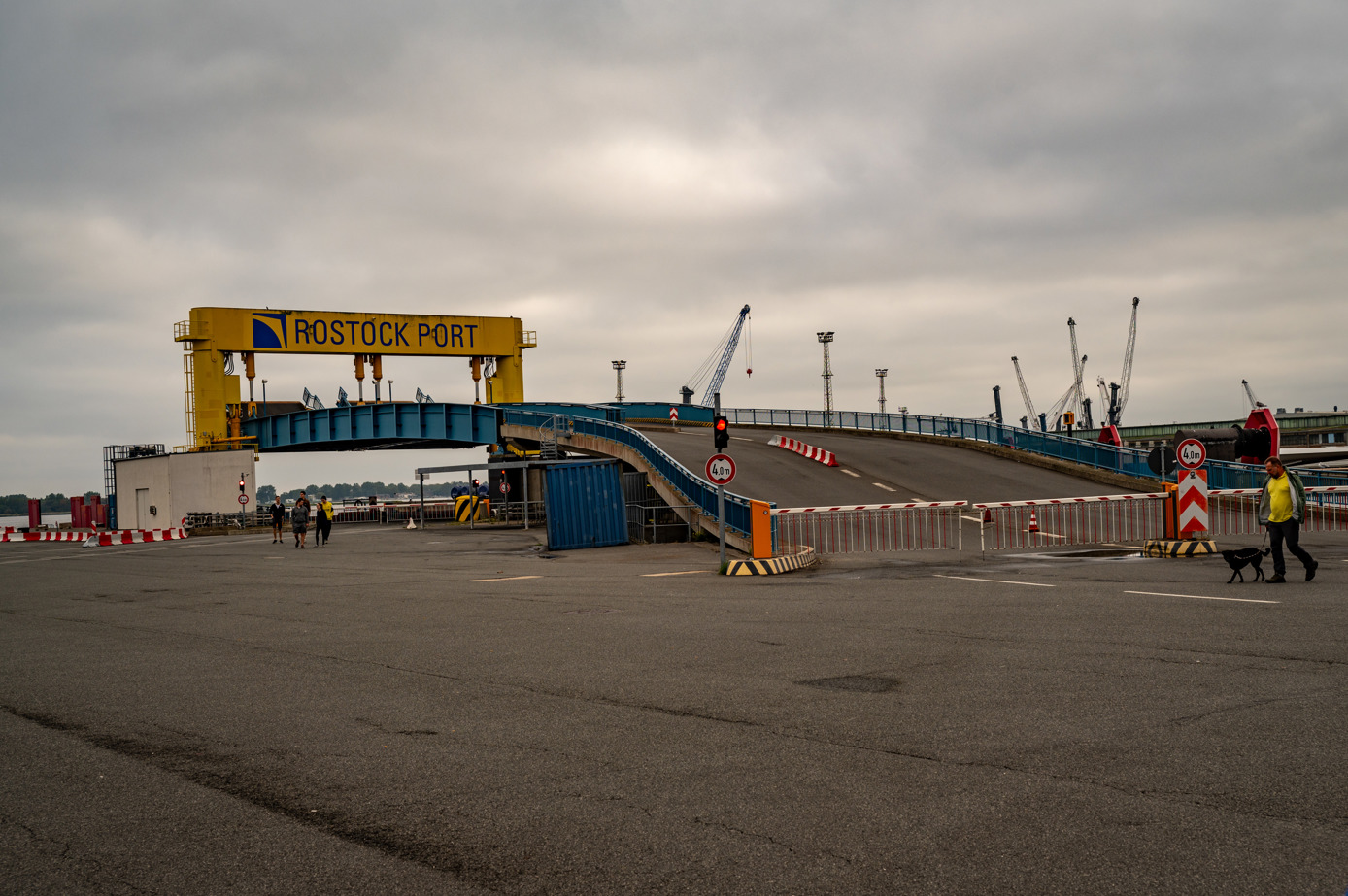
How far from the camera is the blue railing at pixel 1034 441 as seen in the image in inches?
1300

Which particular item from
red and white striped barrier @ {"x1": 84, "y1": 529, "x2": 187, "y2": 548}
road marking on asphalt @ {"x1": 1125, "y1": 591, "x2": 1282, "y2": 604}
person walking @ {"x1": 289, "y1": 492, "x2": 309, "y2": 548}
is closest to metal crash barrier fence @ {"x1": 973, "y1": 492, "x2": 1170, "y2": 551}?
road marking on asphalt @ {"x1": 1125, "y1": 591, "x2": 1282, "y2": 604}

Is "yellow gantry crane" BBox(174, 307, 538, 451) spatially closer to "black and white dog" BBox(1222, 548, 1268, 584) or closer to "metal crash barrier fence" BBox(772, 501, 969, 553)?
"metal crash barrier fence" BBox(772, 501, 969, 553)

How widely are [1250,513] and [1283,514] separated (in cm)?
1347

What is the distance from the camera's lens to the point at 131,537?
141 feet

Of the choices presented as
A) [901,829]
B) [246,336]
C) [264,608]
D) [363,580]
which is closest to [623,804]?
[901,829]

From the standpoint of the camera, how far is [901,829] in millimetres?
4547

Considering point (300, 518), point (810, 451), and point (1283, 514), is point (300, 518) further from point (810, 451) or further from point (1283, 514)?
point (1283, 514)

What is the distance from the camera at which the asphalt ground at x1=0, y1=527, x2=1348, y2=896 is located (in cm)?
423

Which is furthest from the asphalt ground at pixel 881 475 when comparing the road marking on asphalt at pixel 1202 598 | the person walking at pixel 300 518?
the road marking on asphalt at pixel 1202 598

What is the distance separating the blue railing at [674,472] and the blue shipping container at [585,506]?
163 cm

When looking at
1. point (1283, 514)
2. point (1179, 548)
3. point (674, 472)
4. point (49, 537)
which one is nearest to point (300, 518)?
point (674, 472)

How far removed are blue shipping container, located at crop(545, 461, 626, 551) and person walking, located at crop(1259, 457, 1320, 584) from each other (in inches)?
754

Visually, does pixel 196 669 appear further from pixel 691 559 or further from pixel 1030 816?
pixel 691 559

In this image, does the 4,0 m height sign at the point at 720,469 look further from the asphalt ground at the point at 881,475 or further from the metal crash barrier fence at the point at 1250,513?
the metal crash barrier fence at the point at 1250,513
